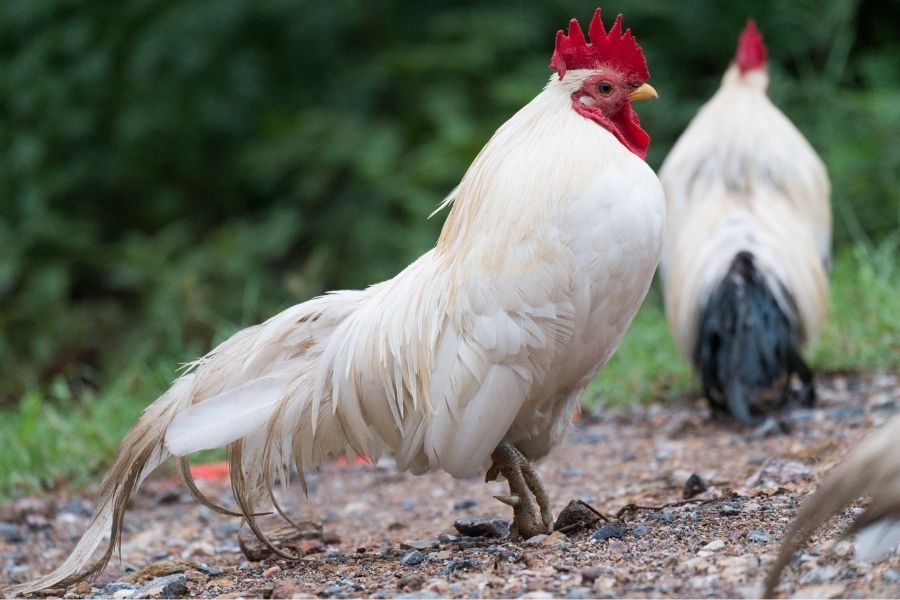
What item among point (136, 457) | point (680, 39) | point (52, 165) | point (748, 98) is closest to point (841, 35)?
point (680, 39)

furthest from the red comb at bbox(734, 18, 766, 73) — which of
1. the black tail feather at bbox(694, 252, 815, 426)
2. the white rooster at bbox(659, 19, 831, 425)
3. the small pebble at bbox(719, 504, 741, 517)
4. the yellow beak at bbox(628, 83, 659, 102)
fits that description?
the small pebble at bbox(719, 504, 741, 517)

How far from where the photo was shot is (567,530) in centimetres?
398

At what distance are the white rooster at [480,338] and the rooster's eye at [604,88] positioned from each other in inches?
0.5

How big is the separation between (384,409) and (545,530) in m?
0.70

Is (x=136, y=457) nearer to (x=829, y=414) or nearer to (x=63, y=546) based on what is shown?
(x=63, y=546)

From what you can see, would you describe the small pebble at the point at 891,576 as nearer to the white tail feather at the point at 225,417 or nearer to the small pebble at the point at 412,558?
the small pebble at the point at 412,558

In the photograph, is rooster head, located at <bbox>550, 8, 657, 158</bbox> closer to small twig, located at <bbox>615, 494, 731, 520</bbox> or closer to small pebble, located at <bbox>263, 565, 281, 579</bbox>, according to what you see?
small twig, located at <bbox>615, 494, 731, 520</bbox>

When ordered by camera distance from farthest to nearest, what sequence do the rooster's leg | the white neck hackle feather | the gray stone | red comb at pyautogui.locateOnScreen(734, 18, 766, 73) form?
red comb at pyautogui.locateOnScreen(734, 18, 766, 73) → the gray stone → the rooster's leg → the white neck hackle feather

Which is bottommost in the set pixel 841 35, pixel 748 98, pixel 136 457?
pixel 136 457

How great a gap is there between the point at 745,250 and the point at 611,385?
1225 mm

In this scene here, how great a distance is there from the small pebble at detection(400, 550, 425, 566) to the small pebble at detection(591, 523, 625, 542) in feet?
1.87

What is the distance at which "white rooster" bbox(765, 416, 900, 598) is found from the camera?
277 centimetres

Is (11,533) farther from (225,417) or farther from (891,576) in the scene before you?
(891,576)

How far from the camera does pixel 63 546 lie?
16.5ft
